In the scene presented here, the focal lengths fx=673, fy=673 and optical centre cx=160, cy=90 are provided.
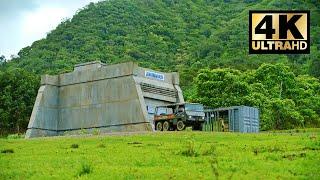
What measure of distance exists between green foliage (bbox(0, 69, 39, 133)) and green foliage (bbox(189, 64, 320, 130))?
69.6 ft

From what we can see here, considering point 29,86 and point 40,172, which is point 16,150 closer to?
point 40,172

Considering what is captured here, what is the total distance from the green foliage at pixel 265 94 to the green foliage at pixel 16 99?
21.2m

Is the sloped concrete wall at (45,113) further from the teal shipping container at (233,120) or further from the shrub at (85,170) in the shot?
the shrub at (85,170)

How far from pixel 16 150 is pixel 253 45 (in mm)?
13935

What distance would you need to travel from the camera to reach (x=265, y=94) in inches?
2689

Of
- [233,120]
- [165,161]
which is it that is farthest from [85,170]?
[233,120]

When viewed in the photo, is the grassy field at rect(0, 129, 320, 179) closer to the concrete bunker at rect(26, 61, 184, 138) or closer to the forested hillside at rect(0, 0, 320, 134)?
the concrete bunker at rect(26, 61, 184, 138)

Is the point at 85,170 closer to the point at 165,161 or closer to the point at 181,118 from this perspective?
the point at 165,161

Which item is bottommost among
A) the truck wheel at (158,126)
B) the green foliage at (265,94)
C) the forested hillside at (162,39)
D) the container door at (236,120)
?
the truck wheel at (158,126)

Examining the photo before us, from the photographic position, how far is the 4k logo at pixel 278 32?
15695mm

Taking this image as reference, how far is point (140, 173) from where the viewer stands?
17.7m

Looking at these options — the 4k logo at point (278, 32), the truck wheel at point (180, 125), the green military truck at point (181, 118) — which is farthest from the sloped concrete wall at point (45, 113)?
the 4k logo at point (278, 32)

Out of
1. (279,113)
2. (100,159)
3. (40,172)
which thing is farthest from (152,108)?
(40,172)

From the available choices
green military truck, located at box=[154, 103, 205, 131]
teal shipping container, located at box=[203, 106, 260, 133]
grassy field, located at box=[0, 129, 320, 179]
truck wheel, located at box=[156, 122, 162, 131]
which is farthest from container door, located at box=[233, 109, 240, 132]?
grassy field, located at box=[0, 129, 320, 179]
